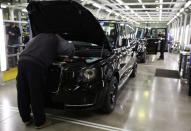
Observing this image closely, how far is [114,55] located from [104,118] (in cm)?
114

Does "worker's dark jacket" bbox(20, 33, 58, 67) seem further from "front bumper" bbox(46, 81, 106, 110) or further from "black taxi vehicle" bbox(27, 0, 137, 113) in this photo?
"front bumper" bbox(46, 81, 106, 110)

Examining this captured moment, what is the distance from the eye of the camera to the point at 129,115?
3.52 m

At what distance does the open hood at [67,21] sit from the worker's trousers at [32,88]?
1001 mm

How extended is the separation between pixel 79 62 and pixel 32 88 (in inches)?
32.3

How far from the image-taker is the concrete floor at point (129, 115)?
3.09 meters

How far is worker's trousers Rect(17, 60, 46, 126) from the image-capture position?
2.73 metres

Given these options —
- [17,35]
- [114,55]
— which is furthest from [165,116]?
[17,35]

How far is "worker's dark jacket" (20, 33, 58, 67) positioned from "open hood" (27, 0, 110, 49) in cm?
53

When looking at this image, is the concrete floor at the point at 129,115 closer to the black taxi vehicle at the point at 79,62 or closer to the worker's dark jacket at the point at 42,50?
the black taxi vehicle at the point at 79,62

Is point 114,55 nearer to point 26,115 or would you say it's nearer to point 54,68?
point 54,68

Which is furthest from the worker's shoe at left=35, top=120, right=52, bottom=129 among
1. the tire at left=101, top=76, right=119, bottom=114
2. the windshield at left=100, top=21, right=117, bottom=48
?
the windshield at left=100, top=21, right=117, bottom=48

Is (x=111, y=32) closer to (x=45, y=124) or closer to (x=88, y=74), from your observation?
(x=88, y=74)

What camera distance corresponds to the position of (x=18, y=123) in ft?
10.3

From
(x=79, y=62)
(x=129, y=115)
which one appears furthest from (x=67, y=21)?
(x=129, y=115)
